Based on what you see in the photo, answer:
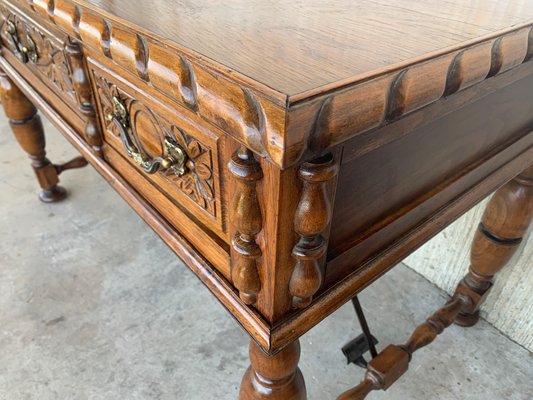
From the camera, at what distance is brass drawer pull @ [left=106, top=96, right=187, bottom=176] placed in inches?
16.3

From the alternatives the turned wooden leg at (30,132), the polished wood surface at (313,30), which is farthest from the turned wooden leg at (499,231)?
the turned wooden leg at (30,132)

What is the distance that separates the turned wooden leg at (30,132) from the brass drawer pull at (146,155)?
0.71 m

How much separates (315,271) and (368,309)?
2.46 feet

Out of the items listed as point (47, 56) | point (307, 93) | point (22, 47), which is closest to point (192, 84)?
point (307, 93)

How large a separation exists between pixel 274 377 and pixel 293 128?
299mm

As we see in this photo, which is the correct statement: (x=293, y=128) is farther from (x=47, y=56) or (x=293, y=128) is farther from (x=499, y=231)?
(x=499, y=231)

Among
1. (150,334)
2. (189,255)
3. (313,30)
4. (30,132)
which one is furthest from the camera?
(30,132)

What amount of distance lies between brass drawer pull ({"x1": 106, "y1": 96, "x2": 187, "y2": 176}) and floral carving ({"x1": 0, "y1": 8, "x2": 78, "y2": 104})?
169mm

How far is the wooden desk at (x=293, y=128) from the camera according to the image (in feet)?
0.87

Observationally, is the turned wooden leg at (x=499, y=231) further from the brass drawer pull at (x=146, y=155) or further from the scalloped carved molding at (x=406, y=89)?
the brass drawer pull at (x=146, y=155)

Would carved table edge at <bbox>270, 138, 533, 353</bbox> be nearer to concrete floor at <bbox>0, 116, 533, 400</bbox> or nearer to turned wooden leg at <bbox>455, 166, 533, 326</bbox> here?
turned wooden leg at <bbox>455, 166, 533, 326</bbox>

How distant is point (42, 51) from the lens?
2.23 feet

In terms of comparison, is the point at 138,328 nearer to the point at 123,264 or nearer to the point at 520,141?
the point at 123,264

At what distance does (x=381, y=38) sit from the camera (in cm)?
34
